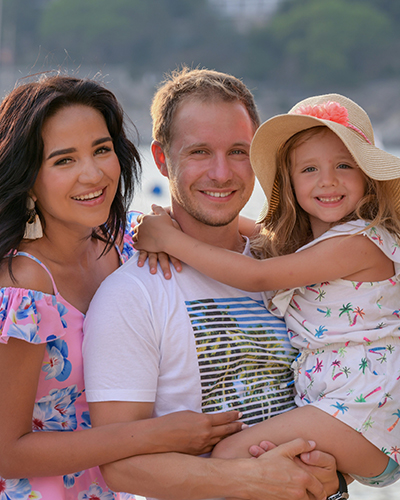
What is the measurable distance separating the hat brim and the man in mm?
120

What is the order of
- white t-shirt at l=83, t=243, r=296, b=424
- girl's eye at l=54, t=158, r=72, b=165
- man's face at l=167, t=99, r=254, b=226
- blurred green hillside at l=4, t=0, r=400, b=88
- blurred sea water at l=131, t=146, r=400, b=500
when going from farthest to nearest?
blurred green hillside at l=4, t=0, r=400, b=88
blurred sea water at l=131, t=146, r=400, b=500
man's face at l=167, t=99, r=254, b=226
girl's eye at l=54, t=158, r=72, b=165
white t-shirt at l=83, t=243, r=296, b=424

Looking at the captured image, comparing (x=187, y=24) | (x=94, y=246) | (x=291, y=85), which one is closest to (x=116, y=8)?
(x=187, y=24)

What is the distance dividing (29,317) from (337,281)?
122cm

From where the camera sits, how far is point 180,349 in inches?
95.2

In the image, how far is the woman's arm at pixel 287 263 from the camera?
2525 millimetres

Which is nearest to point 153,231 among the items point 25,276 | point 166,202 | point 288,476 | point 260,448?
point 25,276

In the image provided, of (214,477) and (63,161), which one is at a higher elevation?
(63,161)

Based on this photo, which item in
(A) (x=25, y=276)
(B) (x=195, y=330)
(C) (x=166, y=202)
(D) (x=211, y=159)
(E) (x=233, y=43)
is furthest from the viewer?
(E) (x=233, y=43)

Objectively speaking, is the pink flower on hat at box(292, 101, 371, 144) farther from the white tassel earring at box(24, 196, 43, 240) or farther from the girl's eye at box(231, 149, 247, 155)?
the white tassel earring at box(24, 196, 43, 240)

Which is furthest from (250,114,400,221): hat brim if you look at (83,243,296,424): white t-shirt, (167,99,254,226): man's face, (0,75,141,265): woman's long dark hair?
(0,75,141,265): woman's long dark hair

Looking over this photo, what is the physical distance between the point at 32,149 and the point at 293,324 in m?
1.27

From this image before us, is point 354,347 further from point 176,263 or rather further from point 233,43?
point 233,43

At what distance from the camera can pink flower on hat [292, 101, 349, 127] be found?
2.60 metres

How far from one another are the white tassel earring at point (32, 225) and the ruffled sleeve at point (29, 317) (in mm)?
327
